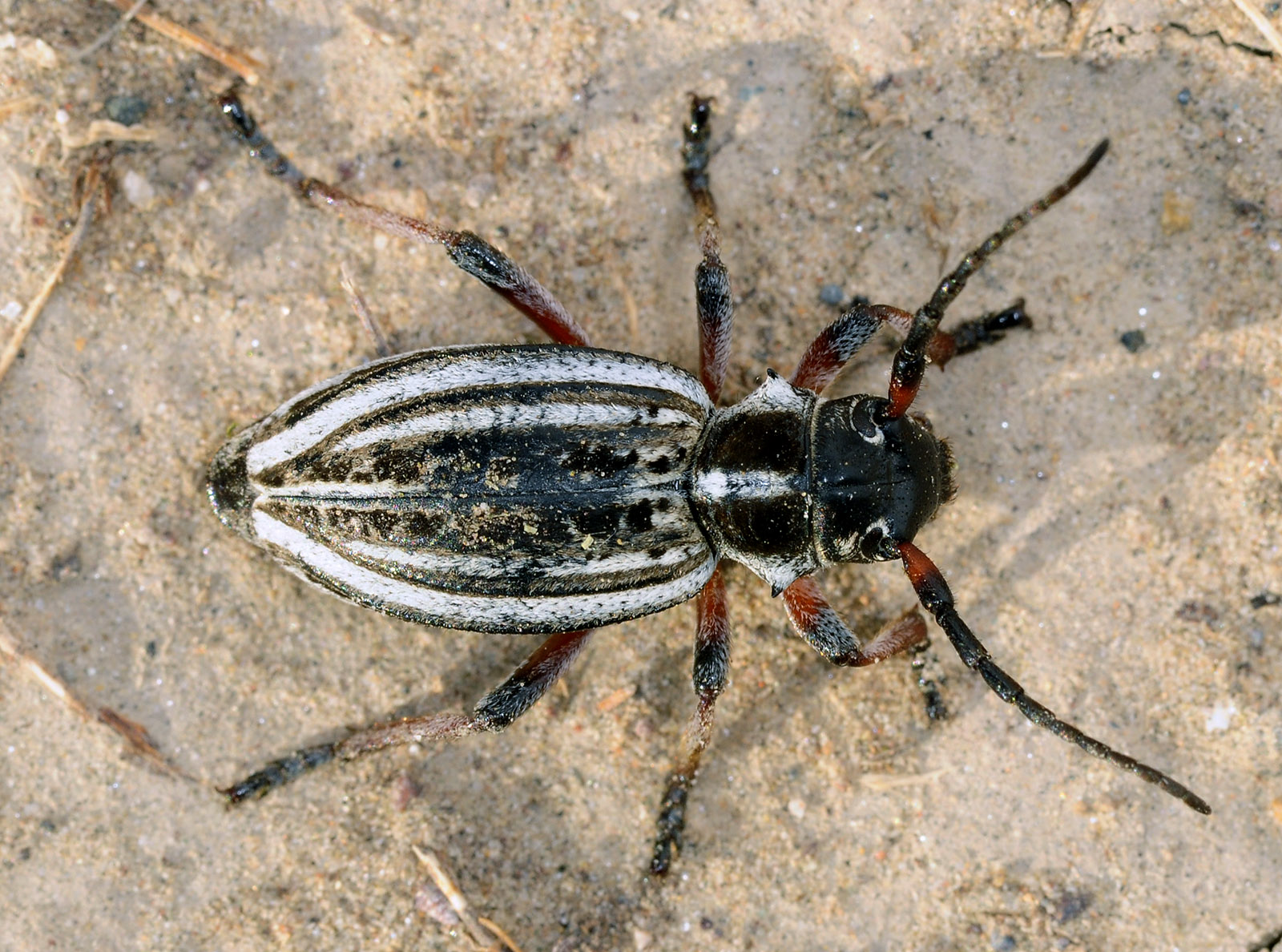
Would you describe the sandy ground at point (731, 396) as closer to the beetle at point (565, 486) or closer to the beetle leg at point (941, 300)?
the beetle at point (565, 486)

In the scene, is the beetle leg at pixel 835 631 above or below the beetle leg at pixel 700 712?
above

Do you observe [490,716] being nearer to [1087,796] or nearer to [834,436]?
[834,436]

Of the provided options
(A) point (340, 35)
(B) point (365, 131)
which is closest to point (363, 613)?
(B) point (365, 131)

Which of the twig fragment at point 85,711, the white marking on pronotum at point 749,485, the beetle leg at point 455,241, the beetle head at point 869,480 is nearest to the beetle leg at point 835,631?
the beetle head at point 869,480

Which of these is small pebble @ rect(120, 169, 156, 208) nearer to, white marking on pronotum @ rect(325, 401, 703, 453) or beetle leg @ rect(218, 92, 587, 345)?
beetle leg @ rect(218, 92, 587, 345)

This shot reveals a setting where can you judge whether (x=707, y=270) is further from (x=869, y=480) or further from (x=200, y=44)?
(x=200, y=44)

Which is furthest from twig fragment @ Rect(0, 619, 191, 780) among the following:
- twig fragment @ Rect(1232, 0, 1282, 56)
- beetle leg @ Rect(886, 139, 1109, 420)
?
twig fragment @ Rect(1232, 0, 1282, 56)
